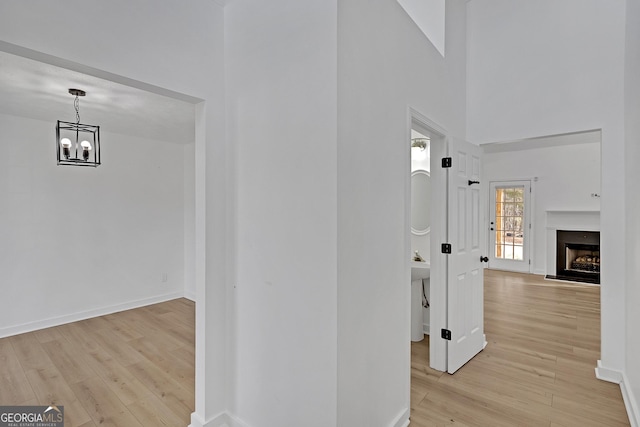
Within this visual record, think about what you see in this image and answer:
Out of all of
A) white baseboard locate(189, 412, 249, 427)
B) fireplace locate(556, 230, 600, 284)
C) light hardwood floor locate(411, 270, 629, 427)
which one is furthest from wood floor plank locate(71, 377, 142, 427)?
fireplace locate(556, 230, 600, 284)

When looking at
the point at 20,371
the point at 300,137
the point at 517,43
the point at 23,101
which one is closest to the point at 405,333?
the point at 300,137

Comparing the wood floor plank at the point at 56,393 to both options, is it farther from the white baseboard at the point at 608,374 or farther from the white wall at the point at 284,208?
the white baseboard at the point at 608,374

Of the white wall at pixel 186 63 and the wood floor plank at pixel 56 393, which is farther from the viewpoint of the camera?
the wood floor plank at pixel 56 393

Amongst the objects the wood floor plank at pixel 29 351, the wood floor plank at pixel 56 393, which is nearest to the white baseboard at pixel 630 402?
the wood floor plank at pixel 56 393

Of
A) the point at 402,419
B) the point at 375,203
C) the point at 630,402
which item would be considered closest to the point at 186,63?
the point at 375,203

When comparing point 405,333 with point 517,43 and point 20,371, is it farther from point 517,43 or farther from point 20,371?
point 20,371

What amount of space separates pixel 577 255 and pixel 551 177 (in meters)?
1.77

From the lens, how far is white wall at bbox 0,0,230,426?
1448mm

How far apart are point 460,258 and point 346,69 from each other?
6.74ft

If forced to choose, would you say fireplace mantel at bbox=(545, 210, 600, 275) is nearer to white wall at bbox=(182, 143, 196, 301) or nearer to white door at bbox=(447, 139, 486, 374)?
white door at bbox=(447, 139, 486, 374)

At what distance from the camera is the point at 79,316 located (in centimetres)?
420

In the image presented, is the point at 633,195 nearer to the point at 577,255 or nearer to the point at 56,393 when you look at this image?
the point at 56,393

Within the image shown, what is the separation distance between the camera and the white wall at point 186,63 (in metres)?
1.45

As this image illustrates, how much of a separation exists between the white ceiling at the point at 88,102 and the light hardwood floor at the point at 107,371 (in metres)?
2.57
